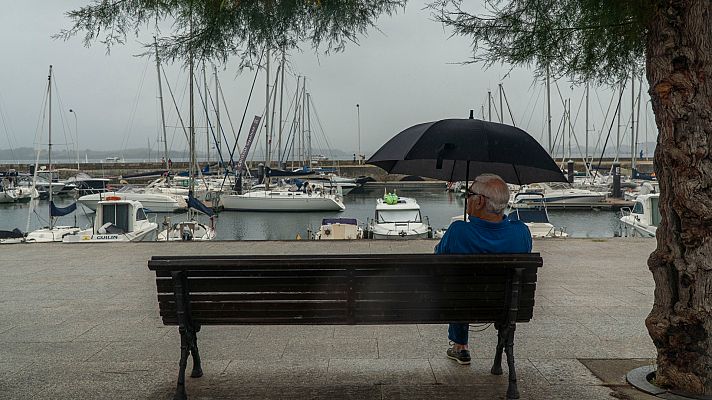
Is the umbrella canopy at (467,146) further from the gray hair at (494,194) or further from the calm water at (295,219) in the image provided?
the calm water at (295,219)

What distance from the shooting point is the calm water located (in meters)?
35.1

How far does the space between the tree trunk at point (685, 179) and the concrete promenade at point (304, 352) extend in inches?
18.0

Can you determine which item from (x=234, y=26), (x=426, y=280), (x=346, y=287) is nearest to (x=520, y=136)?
(x=426, y=280)

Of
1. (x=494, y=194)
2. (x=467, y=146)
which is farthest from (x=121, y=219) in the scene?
(x=494, y=194)

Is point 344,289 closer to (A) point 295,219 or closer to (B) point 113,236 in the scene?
(B) point 113,236

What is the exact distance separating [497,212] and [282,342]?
2156mm

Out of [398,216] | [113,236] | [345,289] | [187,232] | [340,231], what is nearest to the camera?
[345,289]

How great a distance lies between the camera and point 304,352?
17.4 ft

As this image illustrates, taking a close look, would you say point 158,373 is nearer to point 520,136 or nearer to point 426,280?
point 426,280

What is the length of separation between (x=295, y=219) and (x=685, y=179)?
1505 inches

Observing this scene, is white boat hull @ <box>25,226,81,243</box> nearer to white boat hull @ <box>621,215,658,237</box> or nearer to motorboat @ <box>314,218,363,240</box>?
motorboat @ <box>314,218,363,240</box>

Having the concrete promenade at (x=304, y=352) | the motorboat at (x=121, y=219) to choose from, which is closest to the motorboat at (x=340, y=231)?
the motorboat at (x=121, y=219)

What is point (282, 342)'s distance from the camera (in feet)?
18.4

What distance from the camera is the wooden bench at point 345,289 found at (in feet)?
13.7
